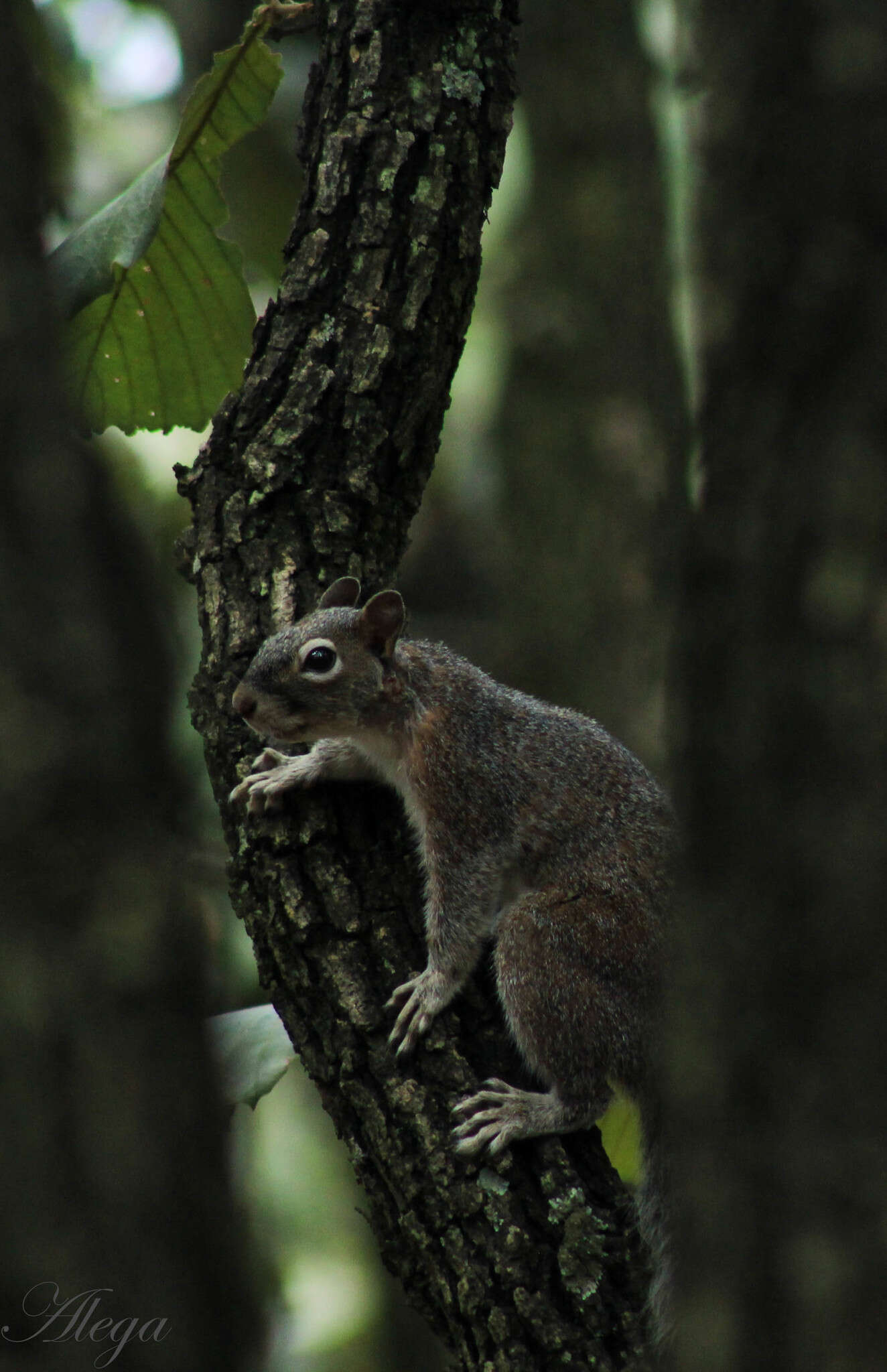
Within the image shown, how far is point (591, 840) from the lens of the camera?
4.59 metres

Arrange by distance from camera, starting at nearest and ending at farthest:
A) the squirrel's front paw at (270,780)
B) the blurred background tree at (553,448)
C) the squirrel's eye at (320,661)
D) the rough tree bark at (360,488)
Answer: the rough tree bark at (360,488) → the squirrel's front paw at (270,780) → the squirrel's eye at (320,661) → the blurred background tree at (553,448)

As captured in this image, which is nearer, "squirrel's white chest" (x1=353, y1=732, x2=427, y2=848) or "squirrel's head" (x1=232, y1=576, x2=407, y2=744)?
"squirrel's head" (x1=232, y1=576, x2=407, y2=744)

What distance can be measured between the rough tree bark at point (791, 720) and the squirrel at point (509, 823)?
7.08 ft

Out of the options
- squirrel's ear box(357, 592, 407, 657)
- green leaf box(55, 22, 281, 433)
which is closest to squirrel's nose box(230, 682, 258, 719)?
squirrel's ear box(357, 592, 407, 657)

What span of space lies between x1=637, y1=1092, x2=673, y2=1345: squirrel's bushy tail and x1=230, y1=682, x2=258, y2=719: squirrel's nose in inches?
66.9

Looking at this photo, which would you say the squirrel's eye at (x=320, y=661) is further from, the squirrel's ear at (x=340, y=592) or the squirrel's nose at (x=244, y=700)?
the squirrel's nose at (x=244, y=700)

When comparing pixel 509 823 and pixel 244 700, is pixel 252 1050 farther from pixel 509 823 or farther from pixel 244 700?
pixel 509 823

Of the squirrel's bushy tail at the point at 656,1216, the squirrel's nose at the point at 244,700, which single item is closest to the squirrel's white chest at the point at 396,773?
the squirrel's nose at the point at 244,700

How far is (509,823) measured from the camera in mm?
4656

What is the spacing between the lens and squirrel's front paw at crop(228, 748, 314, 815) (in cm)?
386

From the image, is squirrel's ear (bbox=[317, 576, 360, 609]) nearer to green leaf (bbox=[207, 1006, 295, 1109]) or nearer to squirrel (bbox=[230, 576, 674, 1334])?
squirrel (bbox=[230, 576, 674, 1334])

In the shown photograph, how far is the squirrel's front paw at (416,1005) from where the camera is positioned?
3445 millimetres

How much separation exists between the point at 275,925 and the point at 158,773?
7.32 feet

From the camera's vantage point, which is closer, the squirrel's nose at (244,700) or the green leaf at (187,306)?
the squirrel's nose at (244,700)
